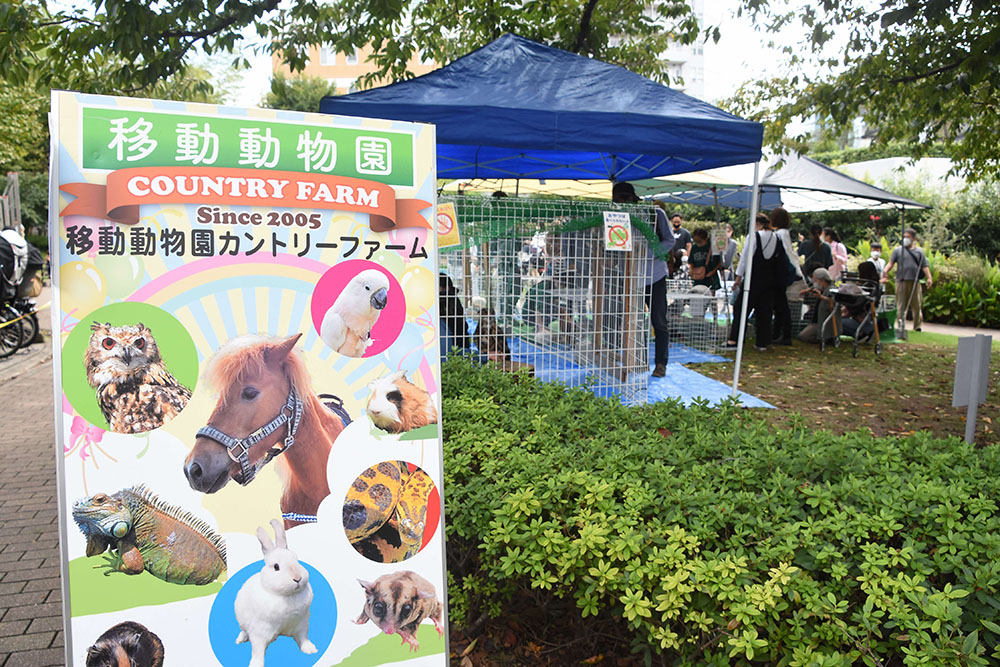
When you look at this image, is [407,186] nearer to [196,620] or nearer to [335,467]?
[335,467]

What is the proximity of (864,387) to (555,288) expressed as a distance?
480 cm

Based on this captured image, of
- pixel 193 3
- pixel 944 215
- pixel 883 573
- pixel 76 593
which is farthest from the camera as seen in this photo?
pixel 944 215

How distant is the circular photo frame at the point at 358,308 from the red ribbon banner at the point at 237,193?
14 cm

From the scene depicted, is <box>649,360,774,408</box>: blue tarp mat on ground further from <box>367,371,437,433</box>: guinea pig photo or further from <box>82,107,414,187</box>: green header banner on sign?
<box>82,107,414,187</box>: green header banner on sign

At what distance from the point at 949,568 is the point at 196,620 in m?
2.10

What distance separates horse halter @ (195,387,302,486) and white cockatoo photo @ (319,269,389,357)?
18 cm

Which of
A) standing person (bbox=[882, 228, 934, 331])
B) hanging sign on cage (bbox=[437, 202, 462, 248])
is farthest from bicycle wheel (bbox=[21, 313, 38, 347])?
standing person (bbox=[882, 228, 934, 331])

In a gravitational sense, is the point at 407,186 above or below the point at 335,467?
above

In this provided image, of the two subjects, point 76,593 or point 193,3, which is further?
point 193,3

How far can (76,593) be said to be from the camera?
1.71m

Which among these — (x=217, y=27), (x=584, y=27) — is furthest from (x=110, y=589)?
(x=584, y=27)

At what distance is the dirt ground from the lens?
262 inches

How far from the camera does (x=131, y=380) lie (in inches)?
69.6

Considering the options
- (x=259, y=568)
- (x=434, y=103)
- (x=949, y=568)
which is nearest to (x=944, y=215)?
(x=434, y=103)
